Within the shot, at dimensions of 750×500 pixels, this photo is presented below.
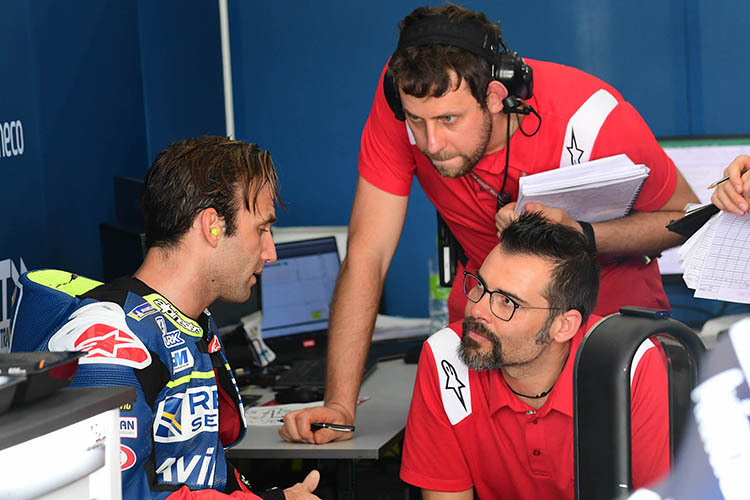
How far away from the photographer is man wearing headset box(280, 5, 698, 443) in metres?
1.87

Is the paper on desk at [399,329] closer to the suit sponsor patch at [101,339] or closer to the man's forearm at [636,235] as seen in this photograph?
the man's forearm at [636,235]

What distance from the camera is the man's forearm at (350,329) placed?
2.10 metres

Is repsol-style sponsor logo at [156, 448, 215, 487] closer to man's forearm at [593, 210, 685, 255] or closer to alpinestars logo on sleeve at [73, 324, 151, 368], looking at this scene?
alpinestars logo on sleeve at [73, 324, 151, 368]

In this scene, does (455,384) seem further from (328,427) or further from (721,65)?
(721,65)

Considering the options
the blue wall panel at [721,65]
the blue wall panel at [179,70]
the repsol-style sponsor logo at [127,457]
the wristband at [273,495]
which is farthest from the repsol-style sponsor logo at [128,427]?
the blue wall panel at [721,65]

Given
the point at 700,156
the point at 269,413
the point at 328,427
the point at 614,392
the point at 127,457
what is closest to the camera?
the point at 614,392

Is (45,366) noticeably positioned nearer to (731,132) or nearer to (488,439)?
(488,439)

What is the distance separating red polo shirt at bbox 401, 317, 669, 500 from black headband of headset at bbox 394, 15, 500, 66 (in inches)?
23.6

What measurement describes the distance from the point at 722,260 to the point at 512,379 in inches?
24.6

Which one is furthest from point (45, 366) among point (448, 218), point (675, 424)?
point (448, 218)

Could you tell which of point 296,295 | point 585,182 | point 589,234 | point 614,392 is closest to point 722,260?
point 585,182

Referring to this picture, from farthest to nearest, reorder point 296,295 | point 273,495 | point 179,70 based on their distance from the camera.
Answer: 1. point 179,70
2. point 296,295
3. point 273,495

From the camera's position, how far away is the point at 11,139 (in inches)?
85.0

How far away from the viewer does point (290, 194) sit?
388 cm
